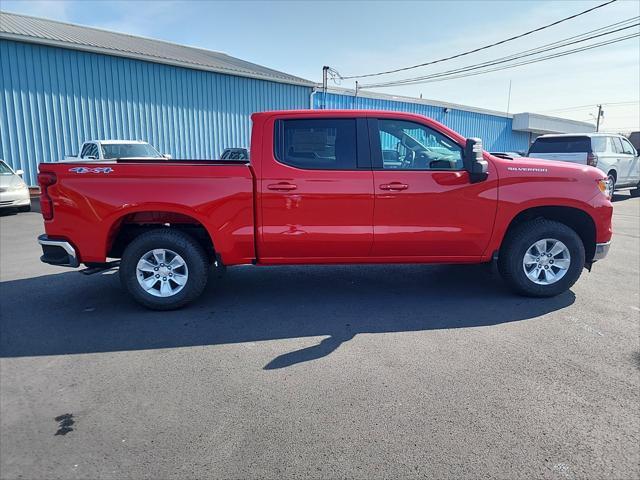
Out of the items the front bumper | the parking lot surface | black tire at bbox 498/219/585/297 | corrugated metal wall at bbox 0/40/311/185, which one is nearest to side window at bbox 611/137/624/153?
the parking lot surface

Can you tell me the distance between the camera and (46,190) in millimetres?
4621

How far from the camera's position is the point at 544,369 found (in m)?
3.56

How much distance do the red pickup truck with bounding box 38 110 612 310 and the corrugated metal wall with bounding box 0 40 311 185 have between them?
11.8 m

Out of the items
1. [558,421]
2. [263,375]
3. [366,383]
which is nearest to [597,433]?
[558,421]

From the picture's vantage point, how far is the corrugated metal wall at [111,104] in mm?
14023

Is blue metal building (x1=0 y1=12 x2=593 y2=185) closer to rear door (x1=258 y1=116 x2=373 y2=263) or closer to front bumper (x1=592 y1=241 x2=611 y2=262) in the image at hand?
rear door (x1=258 y1=116 x2=373 y2=263)

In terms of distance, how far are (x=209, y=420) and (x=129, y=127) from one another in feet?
51.4

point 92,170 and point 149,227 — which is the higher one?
point 92,170

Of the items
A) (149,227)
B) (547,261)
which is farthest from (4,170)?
(547,261)

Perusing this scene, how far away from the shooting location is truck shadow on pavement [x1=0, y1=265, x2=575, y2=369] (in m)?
4.14

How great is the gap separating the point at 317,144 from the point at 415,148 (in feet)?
3.49

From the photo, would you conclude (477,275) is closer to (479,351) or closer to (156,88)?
(479,351)

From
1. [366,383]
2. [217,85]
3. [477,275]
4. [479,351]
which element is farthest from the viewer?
[217,85]

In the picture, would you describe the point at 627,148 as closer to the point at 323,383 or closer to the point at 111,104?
the point at 323,383
